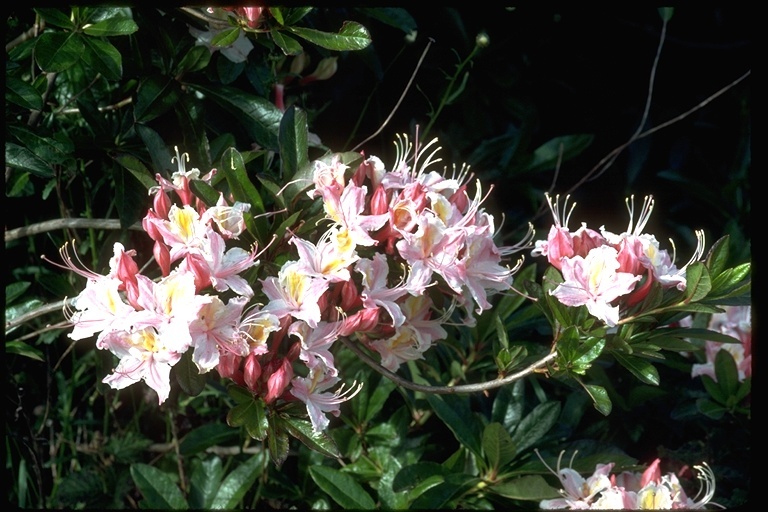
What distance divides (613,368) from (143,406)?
107cm

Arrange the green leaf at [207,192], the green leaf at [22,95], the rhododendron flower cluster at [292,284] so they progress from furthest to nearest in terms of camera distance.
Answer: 1. the green leaf at [22,95]
2. the green leaf at [207,192]
3. the rhododendron flower cluster at [292,284]

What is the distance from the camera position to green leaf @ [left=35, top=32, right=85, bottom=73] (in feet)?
3.80

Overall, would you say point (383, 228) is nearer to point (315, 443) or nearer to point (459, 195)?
point (459, 195)

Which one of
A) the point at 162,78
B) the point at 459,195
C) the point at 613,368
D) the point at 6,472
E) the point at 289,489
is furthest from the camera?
the point at 613,368

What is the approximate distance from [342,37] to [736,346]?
3.20ft

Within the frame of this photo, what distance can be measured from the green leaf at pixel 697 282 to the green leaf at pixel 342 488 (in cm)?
61

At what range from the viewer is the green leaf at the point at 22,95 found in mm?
1230

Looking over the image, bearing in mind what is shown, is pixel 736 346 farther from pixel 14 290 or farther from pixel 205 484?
pixel 14 290

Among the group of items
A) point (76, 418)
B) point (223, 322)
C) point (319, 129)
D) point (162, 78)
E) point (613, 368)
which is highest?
point (162, 78)

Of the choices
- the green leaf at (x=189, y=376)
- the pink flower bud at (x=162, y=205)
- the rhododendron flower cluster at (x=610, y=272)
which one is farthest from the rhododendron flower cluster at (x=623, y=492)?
the pink flower bud at (x=162, y=205)

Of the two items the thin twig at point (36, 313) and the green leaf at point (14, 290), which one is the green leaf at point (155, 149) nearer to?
the thin twig at point (36, 313)

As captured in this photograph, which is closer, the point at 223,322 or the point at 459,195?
the point at 223,322

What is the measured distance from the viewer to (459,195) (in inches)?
45.1

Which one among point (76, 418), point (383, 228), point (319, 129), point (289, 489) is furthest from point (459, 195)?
point (76, 418)
